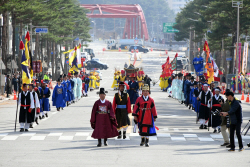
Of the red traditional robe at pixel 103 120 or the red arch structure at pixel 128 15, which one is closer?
the red traditional robe at pixel 103 120

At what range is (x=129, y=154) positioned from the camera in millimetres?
12227

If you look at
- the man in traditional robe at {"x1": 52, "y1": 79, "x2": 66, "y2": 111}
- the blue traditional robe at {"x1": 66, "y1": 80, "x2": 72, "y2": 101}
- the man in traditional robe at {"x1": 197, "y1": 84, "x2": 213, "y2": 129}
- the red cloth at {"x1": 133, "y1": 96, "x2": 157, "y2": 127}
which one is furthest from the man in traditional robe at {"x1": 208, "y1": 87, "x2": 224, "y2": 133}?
the blue traditional robe at {"x1": 66, "y1": 80, "x2": 72, "y2": 101}

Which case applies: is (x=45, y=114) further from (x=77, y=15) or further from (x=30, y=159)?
(x=77, y=15)

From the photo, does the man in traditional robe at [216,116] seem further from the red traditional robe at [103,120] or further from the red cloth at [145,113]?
the red traditional robe at [103,120]

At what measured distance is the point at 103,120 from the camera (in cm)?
1362

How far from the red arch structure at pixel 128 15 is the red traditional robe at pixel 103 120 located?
12492 cm

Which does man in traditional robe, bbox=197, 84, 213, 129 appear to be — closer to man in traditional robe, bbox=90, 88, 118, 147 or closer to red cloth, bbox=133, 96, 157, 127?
red cloth, bbox=133, 96, 157, 127

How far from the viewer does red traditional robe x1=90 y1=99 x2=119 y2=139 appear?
13.6 m

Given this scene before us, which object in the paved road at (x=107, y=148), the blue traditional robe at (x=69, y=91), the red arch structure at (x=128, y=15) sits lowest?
the paved road at (x=107, y=148)

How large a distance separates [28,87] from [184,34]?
2969 inches

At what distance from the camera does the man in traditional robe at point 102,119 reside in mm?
13570

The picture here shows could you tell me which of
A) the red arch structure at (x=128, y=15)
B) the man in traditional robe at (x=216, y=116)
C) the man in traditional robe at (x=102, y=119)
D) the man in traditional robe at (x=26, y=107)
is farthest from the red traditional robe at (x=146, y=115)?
the red arch structure at (x=128, y=15)

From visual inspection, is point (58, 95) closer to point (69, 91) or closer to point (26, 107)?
point (69, 91)

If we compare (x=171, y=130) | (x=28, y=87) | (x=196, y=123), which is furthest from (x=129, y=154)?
(x=196, y=123)
